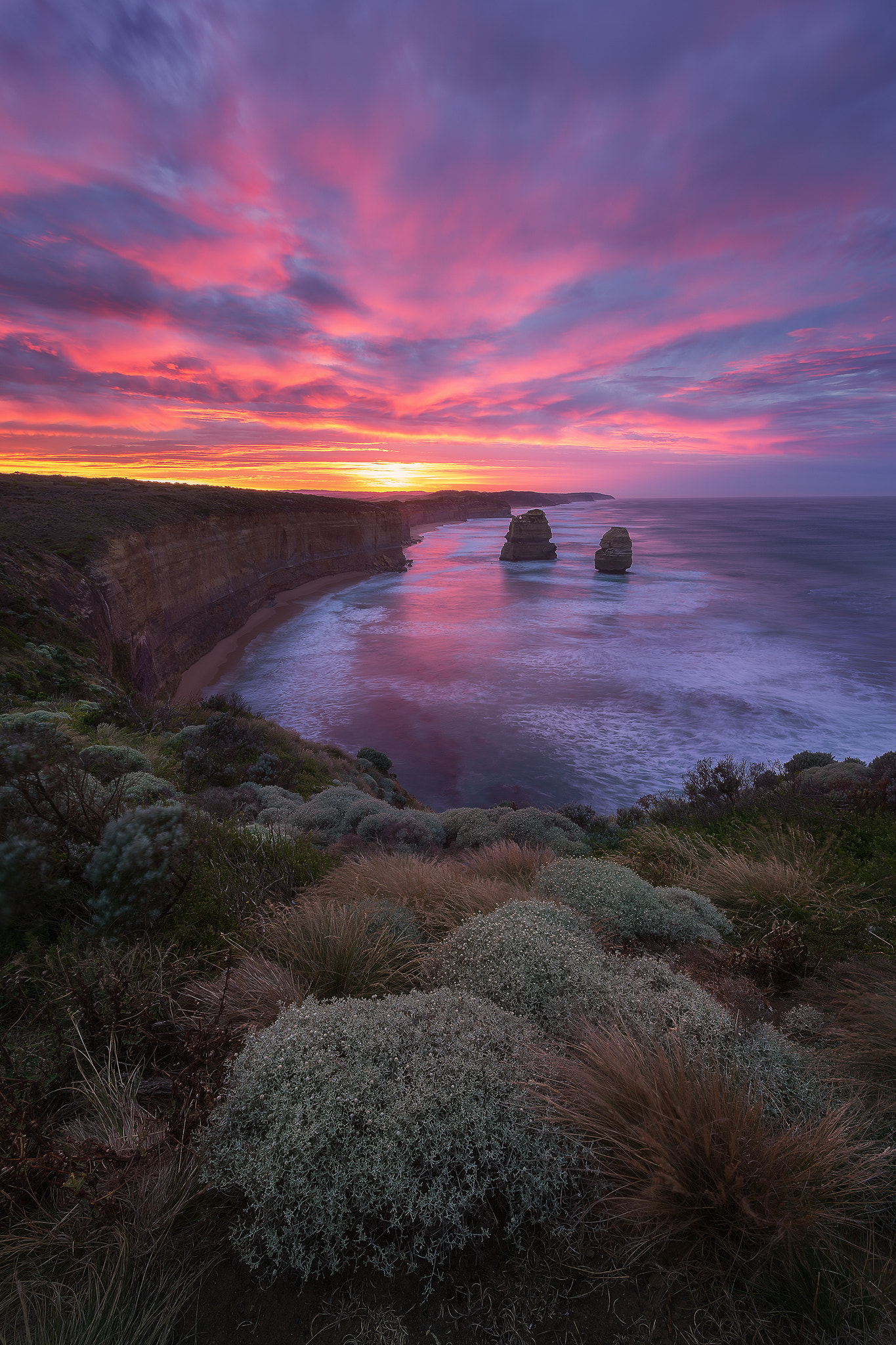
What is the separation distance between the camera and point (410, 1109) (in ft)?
7.03

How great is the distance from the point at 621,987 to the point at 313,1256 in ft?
5.89

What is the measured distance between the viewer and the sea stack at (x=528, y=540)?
261 ft

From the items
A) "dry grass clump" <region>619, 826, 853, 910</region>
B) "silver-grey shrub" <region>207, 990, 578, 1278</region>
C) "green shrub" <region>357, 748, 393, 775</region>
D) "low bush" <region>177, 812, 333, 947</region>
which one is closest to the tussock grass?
"silver-grey shrub" <region>207, 990, 578, 1278</region>

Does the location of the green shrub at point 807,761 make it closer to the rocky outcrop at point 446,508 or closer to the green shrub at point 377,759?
the green shrub at point 377,759

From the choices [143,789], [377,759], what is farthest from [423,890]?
[377,759]

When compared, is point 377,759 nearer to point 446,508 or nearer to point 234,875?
point 234,875

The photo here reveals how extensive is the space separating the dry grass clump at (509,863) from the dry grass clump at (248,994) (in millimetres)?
2674

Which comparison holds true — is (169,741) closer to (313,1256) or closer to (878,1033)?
(313,1256)

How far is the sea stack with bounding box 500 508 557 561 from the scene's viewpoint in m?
79.5

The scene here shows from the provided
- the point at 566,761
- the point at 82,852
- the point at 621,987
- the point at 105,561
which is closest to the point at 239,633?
the point at 105,561

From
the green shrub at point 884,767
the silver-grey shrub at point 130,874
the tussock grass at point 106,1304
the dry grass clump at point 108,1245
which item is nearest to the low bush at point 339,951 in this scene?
the silver-grey shrub at point 130,874

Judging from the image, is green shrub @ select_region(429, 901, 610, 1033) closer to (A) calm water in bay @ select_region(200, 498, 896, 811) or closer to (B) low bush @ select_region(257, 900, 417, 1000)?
(B) low bush @ select_region(257, 900, 417, 1000)

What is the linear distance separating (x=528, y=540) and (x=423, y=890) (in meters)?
78.3

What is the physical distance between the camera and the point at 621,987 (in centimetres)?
298
